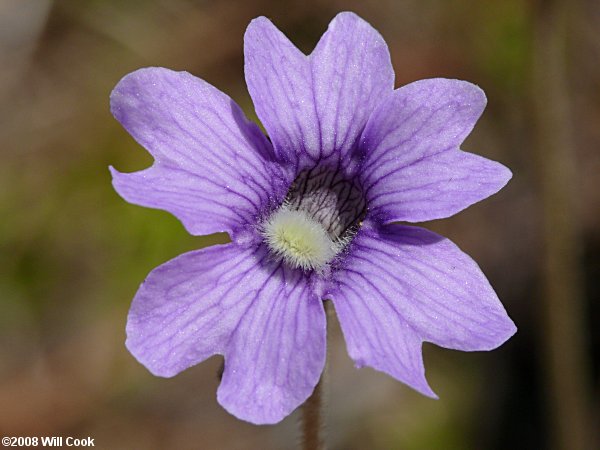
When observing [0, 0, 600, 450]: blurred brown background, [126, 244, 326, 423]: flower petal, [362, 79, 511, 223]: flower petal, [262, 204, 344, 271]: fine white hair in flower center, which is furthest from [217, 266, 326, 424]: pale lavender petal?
[0, 0, 600, 450]: blurred brown background

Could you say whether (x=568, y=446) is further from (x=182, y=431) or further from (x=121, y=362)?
(x=121, y=362)

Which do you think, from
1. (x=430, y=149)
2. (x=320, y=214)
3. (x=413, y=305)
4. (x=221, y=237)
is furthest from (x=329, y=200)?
(x=221, y=237)

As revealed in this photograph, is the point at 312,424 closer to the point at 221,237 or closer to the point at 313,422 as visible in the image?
the point at 313,422

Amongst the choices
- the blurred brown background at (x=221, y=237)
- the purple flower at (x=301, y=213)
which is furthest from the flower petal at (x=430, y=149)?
the blurred brown background at (x=221, y=237)

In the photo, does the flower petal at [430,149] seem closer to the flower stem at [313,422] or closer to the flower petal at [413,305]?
the flower petal at [413,305]

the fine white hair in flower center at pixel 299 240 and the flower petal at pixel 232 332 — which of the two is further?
the fine white hair in flower center at pixel 299 240

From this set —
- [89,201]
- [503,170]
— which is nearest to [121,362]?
[89,201]
